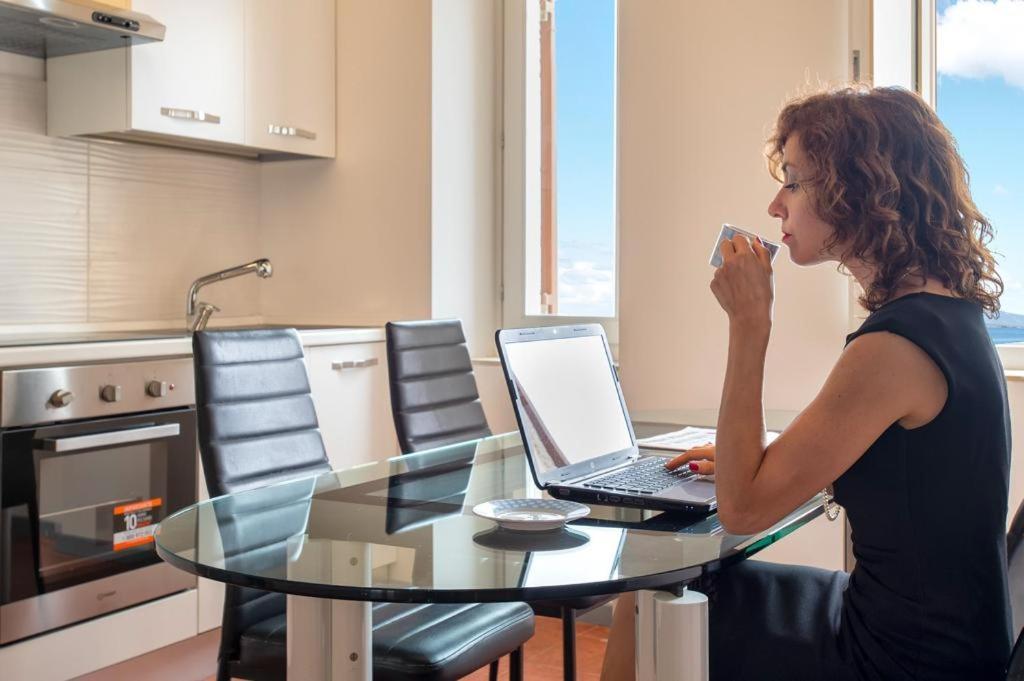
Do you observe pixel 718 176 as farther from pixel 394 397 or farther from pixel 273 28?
pixel 273 28

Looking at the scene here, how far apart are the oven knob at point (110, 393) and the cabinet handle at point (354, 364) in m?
0.83


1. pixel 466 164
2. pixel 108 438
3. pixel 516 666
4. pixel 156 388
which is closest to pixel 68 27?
pixel 156 388

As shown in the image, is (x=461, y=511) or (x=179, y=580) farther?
(x=179, y=580)

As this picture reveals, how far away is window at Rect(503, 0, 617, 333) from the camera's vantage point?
13.3 ft

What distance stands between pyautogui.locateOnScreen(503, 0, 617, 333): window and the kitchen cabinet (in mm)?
1051

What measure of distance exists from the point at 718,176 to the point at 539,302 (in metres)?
1.07

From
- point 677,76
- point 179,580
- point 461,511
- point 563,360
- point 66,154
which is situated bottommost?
point 179,580

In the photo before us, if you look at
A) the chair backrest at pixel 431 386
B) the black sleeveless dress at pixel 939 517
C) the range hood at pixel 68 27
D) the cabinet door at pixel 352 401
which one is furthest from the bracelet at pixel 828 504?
the range hood at pixel 68 27

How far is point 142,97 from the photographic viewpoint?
3.39m

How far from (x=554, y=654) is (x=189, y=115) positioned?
203cm

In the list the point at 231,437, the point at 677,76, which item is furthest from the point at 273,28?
the point at 231,437

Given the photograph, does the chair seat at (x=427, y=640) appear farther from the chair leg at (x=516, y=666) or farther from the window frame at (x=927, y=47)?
the window frame at (x=927, y=47)

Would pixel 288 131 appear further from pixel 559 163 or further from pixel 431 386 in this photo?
pixel 431 386

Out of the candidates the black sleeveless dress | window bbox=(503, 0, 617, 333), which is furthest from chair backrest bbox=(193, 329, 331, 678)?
window bbox=(503, 0, 617, 333)
